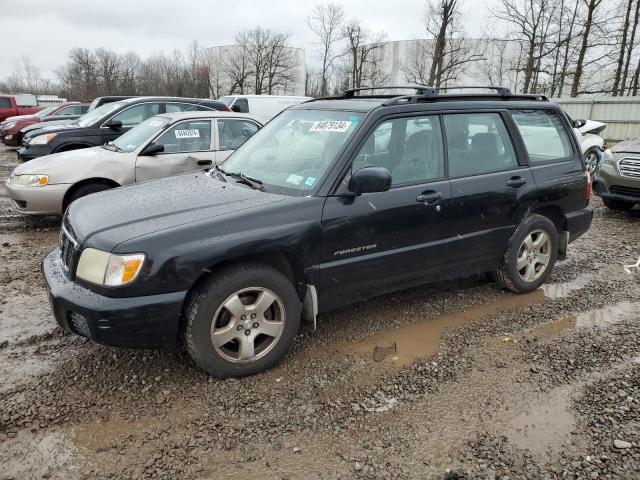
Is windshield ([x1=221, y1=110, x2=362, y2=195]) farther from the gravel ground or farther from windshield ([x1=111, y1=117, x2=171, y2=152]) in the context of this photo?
windshield ([x1=111, y1=117, x2=171, y2=152])

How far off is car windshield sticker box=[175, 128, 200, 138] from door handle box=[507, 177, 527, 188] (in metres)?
4.39

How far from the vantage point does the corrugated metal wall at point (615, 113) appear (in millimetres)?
22266

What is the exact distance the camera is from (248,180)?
373 cm

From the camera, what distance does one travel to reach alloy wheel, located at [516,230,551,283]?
4.63 metres

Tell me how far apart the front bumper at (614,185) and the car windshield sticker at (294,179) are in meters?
6.57

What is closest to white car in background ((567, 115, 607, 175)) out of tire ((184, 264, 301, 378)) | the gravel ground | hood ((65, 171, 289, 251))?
the gravel ground

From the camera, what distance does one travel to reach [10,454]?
8.41ft

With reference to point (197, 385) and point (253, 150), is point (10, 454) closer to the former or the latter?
point (197, 385)

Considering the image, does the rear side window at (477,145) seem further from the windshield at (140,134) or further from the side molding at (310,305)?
the windshield at (140,134)

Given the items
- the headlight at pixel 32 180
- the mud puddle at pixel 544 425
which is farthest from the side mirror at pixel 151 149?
the mud puddle at pixel 544 425

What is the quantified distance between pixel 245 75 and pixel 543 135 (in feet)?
170

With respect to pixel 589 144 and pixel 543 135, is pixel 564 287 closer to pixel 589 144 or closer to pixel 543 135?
pixel 543 135

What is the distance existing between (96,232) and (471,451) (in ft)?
8.29

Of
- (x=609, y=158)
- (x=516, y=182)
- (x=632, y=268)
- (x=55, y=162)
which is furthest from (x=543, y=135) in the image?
(x=55, y=162)
